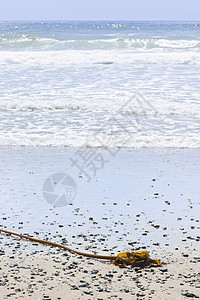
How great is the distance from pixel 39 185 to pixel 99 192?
731 millimetres

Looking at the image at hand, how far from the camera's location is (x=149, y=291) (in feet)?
9.46

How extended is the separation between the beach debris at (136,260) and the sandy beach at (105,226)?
0.05m

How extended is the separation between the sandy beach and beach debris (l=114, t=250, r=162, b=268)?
0.05 m

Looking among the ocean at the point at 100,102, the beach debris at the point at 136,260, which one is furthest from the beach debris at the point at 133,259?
the ocean at the point at 100,102

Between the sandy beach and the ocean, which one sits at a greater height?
the ocean

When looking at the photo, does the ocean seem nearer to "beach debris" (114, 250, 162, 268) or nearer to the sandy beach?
the sandy beach

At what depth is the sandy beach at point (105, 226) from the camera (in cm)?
296

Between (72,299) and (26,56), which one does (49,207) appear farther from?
(26,56)

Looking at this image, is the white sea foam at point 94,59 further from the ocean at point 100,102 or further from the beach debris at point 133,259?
the beach debris at point 133,259

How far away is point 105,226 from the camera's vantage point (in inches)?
157

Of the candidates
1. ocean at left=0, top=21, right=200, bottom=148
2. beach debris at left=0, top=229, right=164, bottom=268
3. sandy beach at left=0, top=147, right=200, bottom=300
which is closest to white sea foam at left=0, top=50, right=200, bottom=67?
ocean at left=0, top=21, right=200, bottom=148

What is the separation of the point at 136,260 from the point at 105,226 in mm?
757

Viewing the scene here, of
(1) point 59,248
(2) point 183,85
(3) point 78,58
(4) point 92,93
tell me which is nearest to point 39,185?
(1) point 59,248

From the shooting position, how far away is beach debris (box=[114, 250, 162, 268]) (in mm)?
3252
